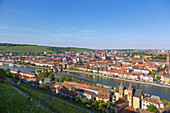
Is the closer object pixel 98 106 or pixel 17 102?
pixel 17 102

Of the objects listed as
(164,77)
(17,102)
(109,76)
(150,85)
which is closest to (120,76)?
(109,76)

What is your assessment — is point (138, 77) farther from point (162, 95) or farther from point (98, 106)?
point (98, 106)

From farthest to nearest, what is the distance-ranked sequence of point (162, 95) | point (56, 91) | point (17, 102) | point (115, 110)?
point (162, 95) < point (56, 91) < point (115, 110) < point (17, 102)

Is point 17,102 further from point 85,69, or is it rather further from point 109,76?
point 85,69

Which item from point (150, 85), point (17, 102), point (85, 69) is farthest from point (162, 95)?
point (85, 69)

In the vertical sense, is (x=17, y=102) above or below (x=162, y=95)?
above

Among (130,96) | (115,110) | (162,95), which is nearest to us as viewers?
(115,110)

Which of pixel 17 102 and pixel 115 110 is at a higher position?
pixel 17 102

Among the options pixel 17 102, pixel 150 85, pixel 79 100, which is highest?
pixel 17 102

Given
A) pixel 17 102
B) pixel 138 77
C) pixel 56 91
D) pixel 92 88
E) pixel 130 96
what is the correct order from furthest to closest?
pixel 138 77, pixel 92 88, pixel 56 91, pixel 130 96, pixel 17 102
